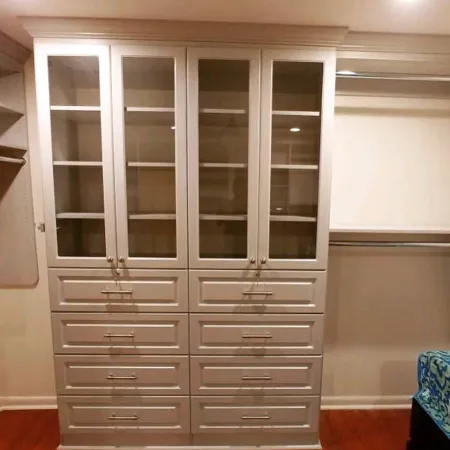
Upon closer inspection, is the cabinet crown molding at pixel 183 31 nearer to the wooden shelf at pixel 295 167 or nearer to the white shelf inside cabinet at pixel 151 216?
the wooden shelf at pixel 295 167

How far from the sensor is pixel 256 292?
5.97 ft

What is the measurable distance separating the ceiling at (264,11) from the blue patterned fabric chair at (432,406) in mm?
1599

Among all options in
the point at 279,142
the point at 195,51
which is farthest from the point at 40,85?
the point at 279,142

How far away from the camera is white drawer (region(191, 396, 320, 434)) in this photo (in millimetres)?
1932

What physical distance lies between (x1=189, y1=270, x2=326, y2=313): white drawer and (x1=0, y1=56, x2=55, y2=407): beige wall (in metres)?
1.10

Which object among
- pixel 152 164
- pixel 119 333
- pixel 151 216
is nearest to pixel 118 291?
pixel 119 333

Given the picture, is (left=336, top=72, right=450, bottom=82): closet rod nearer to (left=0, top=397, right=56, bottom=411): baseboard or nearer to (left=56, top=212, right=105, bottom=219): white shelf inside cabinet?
(left=56, top=212, right=105, bottom=219): white shelf inside cabinet

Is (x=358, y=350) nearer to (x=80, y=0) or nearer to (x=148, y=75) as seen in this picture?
(x=148, y=75)

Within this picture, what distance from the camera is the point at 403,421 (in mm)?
2254

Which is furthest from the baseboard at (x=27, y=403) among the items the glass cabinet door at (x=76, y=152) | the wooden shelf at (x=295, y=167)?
the wooden shelf at (x=295, y=167)

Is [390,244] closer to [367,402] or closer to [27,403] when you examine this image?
[367,402]

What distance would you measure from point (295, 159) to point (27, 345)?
2.09 m

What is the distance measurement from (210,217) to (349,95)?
1.12 m

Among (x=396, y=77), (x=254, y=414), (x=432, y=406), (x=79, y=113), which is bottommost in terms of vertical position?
(x=254, y=414)
